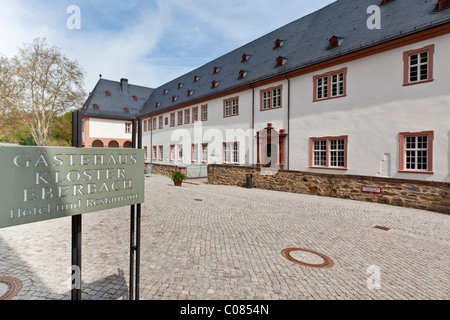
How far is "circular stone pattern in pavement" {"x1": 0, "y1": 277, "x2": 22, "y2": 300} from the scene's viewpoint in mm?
3629

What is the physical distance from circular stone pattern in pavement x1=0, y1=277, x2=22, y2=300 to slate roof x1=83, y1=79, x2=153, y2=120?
4260 cm

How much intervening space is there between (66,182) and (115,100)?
4901cm

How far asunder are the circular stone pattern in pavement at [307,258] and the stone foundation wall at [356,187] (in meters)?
7.72

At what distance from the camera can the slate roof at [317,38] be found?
1301 centimetres

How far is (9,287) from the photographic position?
3.89 metres

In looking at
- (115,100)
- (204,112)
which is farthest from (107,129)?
(204,112)

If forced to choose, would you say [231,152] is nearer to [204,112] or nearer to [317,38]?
[204,112]

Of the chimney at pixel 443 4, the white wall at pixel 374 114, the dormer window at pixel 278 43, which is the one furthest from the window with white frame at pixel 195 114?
the chimney at pixel 443 4

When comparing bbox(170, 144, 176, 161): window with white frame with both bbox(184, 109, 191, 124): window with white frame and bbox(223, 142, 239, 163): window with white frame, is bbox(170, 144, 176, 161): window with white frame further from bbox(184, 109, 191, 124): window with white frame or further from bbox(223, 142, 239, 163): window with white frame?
bbox(223, 142, 239, 163): window with white frame

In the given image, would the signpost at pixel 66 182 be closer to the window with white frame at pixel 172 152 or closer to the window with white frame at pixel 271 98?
the window with white frame at pixel 271 98

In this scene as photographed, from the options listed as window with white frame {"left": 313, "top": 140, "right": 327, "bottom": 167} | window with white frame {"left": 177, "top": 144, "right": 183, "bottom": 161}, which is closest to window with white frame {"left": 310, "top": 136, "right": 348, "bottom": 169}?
window with white frame {"left": 313, "top": 140, "right": 327, "bottom": 167}

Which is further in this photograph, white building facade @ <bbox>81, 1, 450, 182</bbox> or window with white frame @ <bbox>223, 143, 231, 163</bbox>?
window with white frame @ <bbox>223, 143, 231, 163</bbox>

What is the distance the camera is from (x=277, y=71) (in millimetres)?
18859

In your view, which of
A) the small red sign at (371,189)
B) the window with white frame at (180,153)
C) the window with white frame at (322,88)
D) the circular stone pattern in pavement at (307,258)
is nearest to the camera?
the circular stone pattern in pavement at (307,258)
